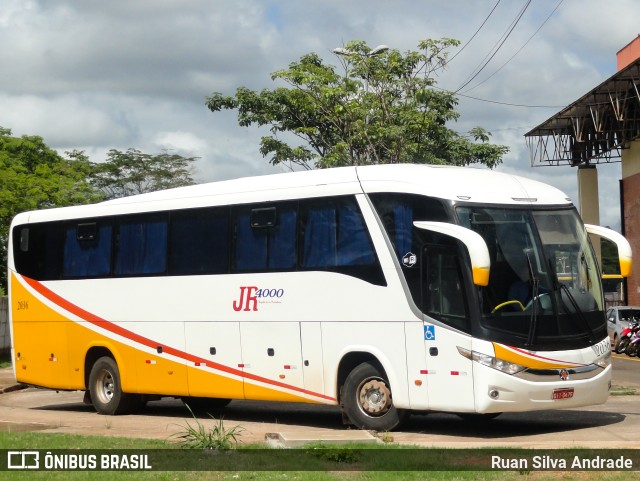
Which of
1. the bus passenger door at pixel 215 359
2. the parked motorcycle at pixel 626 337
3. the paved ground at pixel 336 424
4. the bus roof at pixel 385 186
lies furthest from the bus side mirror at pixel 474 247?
the parked motorcycle at pixel 626 337

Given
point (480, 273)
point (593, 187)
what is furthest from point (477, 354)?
point (593, 187)

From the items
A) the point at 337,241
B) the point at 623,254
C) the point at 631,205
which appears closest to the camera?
the point at 623,254

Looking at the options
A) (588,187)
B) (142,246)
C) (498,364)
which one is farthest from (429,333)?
(588,187)

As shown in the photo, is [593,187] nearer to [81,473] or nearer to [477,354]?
[477,354]

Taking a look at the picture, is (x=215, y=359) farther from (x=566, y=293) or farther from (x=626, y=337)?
(x=626, y=337)

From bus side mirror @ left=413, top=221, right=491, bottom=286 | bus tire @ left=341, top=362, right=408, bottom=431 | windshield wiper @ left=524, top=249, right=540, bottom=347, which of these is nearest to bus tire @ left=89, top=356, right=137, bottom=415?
bus tire @ left=341, top=362, right=408, bottom=431

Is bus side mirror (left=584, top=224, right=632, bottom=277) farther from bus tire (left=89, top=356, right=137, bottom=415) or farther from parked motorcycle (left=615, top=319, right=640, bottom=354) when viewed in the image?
parked motorcycle (left=615, top=319, right=640, bottom=354)

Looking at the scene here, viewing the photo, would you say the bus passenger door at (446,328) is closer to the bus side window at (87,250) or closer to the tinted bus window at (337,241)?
the tinted bus window at (337,241)

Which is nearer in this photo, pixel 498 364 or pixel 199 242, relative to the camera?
pixel 498 364

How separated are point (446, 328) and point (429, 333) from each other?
0.30 metres

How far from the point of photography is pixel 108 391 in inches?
771

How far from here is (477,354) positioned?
1390cm

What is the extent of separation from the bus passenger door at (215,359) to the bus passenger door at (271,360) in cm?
19

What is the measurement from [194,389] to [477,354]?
5.54 metres
